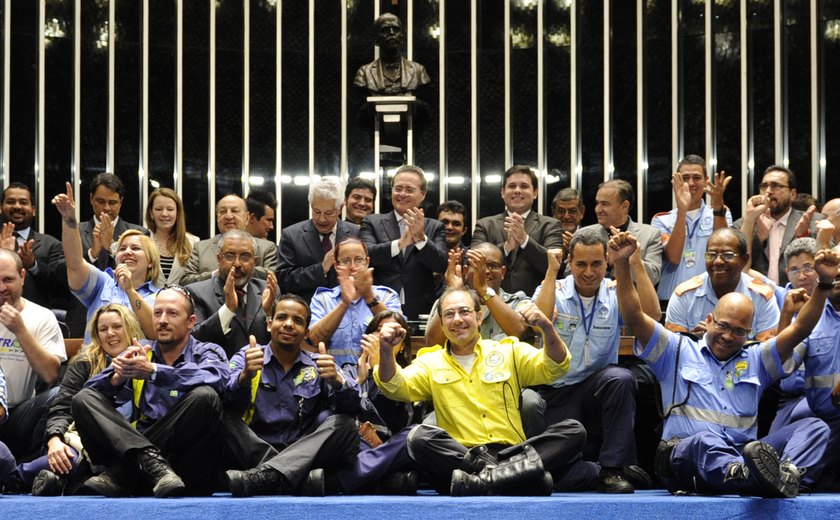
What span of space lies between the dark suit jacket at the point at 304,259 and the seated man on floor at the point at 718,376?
1894 millimetres

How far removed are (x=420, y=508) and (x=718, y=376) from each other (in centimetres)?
144

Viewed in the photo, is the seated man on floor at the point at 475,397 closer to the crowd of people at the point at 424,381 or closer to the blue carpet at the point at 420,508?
the crowd of people at the point at 424,381

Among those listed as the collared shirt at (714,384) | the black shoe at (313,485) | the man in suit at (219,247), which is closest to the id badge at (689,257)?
the collared shirt at (714,384)

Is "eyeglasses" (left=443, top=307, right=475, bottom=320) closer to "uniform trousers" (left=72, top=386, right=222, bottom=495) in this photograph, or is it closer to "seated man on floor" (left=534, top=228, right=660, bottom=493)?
"seated man on floor" (left=534, top=228, right=660, bottom=493)

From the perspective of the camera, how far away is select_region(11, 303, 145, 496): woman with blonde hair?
5586 mm

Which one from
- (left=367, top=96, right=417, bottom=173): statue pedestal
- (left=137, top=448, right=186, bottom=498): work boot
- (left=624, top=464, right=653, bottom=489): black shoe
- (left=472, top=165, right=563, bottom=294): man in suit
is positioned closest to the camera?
(left=137, top=448, right=186, bottom=498): work boot

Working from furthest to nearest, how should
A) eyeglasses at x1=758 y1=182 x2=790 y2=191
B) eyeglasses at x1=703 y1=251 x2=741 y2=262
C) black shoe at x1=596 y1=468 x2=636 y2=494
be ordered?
eyeglasses at x1=758 y1=182 x2=790 y2=191, eyeglasses at x1=703 y1=251 x2=741 y2=262, black shoe at x1=596 y1=468 x2=636 y2=494

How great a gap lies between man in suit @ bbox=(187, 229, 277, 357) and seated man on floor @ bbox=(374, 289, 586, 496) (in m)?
0.99

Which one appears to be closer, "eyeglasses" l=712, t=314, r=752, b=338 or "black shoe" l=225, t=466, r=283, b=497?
"black shoe" l=225, t=466, r=283, b=497

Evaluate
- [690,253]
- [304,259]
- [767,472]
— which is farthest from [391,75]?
[767,472]

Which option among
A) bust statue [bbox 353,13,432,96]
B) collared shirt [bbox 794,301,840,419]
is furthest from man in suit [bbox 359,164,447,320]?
bust statue [bbox 353,13,432,96]

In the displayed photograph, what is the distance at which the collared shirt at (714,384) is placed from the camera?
5742mm

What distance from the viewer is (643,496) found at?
5.53 m

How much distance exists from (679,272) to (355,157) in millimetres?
4160
